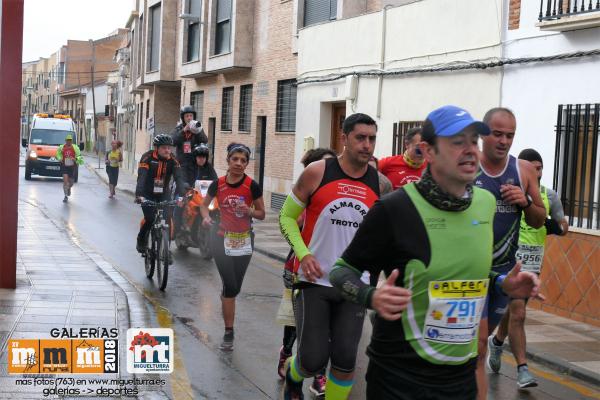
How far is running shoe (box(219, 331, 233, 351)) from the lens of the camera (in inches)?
308

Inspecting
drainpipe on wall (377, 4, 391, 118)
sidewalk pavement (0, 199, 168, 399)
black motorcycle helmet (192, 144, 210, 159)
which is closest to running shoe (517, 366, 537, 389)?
sidewalk pavement (0, 199, 168, 399)

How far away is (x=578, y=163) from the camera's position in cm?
1112

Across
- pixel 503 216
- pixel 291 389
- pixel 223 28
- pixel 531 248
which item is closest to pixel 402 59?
pixel 531 248

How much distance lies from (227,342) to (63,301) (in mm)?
2233

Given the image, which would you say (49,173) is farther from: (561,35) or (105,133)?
(105,133)

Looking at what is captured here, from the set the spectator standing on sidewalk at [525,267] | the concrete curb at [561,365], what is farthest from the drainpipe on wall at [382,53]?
the spectator standing on sidewalk at [525,267]

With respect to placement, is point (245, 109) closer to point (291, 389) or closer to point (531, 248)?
point (531, 248)

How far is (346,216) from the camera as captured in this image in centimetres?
545

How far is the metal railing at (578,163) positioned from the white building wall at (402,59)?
1.96 m

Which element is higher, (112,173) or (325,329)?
(325,329)

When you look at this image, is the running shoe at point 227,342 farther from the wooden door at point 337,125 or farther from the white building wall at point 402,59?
the wooden door at point 337,125

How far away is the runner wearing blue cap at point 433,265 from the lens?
338 centimetres

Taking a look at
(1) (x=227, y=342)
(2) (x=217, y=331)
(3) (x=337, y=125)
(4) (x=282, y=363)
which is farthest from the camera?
(3) (x=337, y=125)

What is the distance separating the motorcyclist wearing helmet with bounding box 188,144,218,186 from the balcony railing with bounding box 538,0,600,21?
5.24 m
